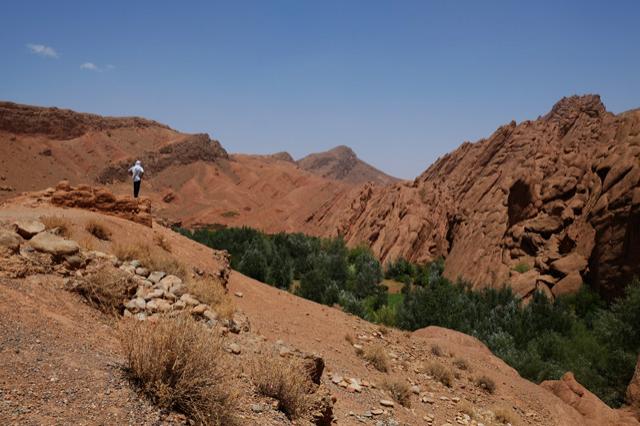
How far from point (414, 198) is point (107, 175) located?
44.2 meters

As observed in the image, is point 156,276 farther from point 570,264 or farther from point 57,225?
point 570,264

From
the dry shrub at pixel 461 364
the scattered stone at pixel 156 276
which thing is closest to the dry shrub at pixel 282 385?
the scattered stone at pixel 156 276

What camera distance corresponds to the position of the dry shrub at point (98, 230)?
452 inches

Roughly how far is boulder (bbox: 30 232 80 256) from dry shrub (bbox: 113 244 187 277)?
64.7 inches

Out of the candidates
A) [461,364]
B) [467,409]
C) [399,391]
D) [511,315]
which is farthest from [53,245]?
[511,315]

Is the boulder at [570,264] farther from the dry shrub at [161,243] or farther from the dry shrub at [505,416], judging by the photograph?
the dry shrub at [161,243]

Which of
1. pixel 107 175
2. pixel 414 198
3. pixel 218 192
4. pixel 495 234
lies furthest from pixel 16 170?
pixel 495 234

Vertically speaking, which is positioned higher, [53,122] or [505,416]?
[53,122]

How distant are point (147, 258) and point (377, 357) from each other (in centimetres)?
535

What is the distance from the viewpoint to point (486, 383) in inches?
485

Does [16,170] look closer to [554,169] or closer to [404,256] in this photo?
[404,256]

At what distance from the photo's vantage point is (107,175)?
70250 millimetres

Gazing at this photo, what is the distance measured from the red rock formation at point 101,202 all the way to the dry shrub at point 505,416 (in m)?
10.1

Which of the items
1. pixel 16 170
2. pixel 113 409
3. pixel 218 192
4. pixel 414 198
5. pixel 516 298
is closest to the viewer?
pixel 113 409
